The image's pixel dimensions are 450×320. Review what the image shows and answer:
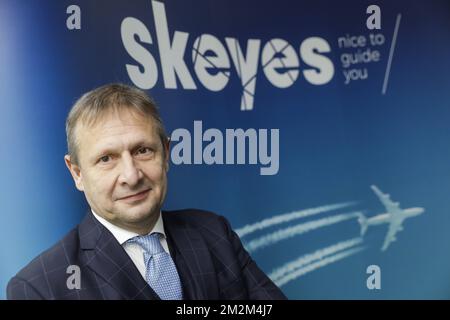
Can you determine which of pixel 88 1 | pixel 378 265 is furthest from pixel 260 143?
pixel 88 1

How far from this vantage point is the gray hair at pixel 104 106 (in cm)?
213

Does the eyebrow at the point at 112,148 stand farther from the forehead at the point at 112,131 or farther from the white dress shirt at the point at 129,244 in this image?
the white dress shirt at the point at 129,244

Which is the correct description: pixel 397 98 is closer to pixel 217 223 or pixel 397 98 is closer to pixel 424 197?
pixel 424 197

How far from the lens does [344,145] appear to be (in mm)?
2754

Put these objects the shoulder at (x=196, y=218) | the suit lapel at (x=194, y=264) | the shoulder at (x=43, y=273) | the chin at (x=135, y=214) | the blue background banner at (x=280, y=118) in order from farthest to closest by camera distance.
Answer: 1. the blue background banner at (x=280, y=118)
2. the shoulder at (x=196, y=218)
3. the suit lapel at (x=194, y=264)
4. the chin at (x=135, y=214)
5. the shoulder at (x=43, y=273)

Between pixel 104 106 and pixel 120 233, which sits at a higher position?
pixel 104 106

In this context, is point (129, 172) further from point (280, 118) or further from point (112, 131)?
point (280, 118)

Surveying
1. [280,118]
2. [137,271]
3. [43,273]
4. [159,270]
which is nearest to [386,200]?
[280,118]

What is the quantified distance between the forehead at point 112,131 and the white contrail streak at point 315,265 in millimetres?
1048

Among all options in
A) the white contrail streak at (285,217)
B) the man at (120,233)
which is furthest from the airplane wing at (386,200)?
the man at (120,233)

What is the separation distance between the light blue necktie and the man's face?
9 cm

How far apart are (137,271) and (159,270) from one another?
11 centimetres

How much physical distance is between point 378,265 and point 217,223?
2.94ft

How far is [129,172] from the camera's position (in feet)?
6.88
